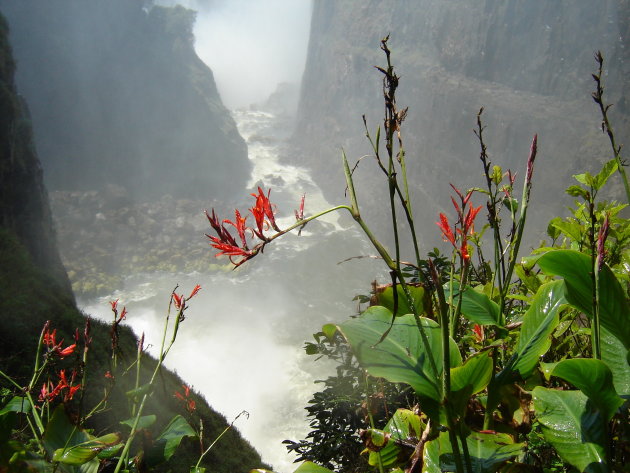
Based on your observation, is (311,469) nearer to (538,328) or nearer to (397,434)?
(397,434)

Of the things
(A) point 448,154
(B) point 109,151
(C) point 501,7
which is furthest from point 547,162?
(B) point 109,151

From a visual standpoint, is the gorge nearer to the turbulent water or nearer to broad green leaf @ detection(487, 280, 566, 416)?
the turbulent water

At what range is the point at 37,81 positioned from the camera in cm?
4103

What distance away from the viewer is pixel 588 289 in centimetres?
79

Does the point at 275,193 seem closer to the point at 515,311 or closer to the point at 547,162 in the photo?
the point at 547,162

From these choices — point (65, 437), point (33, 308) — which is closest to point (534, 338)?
point (65, 437)

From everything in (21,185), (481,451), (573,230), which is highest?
(21,185)

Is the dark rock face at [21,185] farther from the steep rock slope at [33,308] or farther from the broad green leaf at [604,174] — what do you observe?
the broad green leaf at [604,174]

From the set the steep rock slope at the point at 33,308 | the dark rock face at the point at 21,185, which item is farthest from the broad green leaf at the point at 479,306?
the dark rock face at the point at 21,185

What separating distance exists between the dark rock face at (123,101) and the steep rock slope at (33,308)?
26.9 meters

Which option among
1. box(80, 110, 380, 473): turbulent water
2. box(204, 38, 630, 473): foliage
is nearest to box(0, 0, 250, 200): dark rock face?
box(80, 110, 380, 473): turbulent water

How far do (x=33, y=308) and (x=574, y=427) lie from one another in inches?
400

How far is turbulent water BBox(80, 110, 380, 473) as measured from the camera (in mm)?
19609

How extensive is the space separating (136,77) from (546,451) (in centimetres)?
5952
